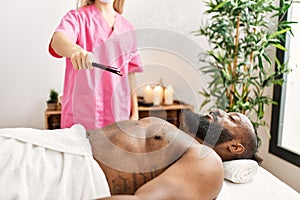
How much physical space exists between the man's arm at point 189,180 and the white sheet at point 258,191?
0.17 metres

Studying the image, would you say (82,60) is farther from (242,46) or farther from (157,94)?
(242,46)

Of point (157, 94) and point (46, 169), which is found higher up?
point (157, 94)

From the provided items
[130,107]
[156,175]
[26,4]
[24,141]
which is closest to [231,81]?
[130,107]

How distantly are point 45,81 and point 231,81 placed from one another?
136 cm

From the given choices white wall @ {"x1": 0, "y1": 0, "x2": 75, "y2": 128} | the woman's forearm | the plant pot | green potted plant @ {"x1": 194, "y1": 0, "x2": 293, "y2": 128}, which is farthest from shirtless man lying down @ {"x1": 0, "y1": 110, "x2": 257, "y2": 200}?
white wall @ {"x1": 0, "y1": 0, "x2": 75, "y2": 128}

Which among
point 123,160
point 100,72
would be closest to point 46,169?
point 123,160

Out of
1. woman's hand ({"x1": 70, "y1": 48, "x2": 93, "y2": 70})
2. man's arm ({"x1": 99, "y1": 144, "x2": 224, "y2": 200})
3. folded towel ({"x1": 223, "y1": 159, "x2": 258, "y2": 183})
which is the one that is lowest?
folded towel ({"x1": 223, "y1": 159, "x2": 258, "y2": 183})

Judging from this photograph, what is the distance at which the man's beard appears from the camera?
1181 mm

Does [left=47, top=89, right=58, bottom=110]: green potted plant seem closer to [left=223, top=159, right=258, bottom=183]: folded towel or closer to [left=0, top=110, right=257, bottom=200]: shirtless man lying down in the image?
[left=0, top=110, right=257, bottom=200]: shirtless man lying down

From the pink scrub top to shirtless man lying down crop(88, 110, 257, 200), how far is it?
0.09m

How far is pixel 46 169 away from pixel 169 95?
0.46 metres

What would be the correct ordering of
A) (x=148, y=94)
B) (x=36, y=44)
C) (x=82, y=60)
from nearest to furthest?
1. (x=82, y=60)
2. (x=148, y=94)
3. (x=36, y=44)

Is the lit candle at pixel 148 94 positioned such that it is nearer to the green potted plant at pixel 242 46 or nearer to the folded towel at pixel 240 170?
the folded towel at pixel 240 170

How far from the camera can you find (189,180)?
0.95m
